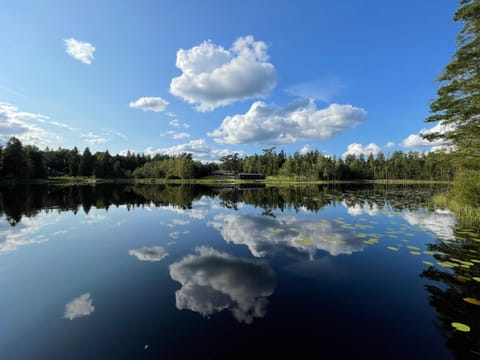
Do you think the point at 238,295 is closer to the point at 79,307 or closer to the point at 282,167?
the point at 79,307

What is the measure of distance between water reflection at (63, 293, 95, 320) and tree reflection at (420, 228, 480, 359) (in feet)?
22.9

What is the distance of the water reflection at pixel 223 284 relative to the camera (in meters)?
4.96

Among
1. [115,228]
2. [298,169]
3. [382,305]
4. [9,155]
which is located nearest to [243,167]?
[298,169]

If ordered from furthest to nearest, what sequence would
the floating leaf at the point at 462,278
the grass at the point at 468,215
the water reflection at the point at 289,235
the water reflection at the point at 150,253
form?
the grass at the point at 468,215 < the water reflection at the point at 289,235 < the water reflection at the point at 150,253 < the floating leaf at the point at 462,278

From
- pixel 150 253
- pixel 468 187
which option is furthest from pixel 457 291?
pixel 468 187

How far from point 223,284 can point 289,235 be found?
5782 millimetres

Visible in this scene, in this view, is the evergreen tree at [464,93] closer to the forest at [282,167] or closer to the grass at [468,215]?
the grass at [468,215]

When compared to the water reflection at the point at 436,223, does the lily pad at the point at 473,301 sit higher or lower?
lower

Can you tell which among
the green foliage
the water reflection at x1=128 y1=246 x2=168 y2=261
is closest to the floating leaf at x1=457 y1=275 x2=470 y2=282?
the water reflection at x1=128 y1=246 x2=168 y2=261

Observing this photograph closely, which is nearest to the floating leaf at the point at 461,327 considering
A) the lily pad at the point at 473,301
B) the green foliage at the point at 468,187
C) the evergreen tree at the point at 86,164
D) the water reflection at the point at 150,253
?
the lily pad at the point at 473,301

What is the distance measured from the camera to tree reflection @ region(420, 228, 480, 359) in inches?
151

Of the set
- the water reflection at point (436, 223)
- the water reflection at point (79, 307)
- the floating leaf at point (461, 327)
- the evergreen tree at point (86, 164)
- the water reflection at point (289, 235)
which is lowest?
the water reflection at point (79, 307)

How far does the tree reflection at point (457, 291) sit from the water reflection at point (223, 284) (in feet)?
11.3

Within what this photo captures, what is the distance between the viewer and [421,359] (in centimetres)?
350
